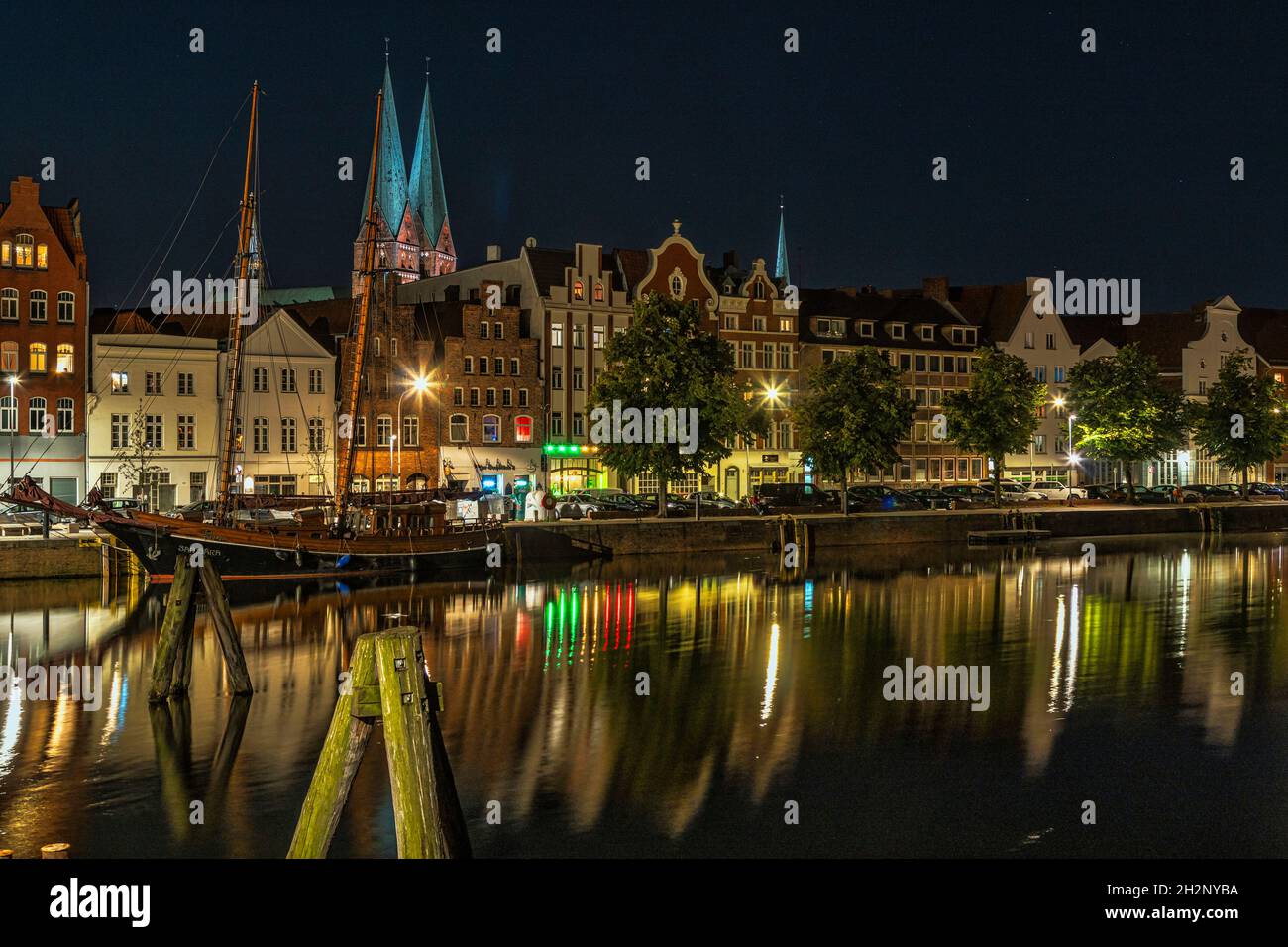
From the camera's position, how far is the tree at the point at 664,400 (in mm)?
67125

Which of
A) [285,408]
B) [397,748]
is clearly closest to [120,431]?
[285,408]

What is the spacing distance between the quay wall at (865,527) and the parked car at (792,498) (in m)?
4.88

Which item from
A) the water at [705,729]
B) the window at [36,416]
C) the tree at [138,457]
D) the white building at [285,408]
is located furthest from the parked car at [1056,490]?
the window at [36,416]

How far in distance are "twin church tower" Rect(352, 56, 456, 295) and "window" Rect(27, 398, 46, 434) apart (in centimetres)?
9708

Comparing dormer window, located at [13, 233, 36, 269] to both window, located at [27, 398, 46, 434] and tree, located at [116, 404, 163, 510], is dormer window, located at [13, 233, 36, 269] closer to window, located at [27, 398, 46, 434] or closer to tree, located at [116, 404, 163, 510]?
window, located at [27, 398, 46, 434]

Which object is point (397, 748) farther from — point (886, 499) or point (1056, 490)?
point (1056, 490)

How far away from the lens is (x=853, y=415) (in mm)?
73125

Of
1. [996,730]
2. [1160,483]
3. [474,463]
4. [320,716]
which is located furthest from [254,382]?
[1160,483]

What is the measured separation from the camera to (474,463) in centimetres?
7800

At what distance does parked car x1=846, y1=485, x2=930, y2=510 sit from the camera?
3022 inches

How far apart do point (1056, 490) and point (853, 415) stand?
87.6ft

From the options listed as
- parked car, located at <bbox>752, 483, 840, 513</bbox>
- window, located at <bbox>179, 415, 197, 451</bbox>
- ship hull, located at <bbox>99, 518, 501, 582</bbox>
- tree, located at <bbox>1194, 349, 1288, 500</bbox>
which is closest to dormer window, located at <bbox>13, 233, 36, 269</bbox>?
window, located at <bbox>179, 415, 197, 451</bbox>
